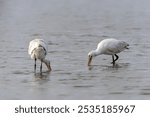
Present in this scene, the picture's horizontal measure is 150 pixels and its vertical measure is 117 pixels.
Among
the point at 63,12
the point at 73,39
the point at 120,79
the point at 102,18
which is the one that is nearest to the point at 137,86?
the point at 120,79

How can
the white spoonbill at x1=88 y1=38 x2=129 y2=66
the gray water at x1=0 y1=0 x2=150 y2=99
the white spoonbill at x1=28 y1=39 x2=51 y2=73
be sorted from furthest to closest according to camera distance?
the white spoonbill at x1=88 y1=38 x2=129 y2=66 → the white spoonbill at x1=28 y1=39 x2=51 y2=73 → the gray water at x1=0 y1=0 x2=150 y2=99

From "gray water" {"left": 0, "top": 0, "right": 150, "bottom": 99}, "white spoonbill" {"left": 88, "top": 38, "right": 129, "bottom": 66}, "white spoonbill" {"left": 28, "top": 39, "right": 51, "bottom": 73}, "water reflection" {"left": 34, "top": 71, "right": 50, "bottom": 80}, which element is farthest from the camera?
"white spoonbill" {"left": 88, "top": 38, "right": 129, "bottom": 66}

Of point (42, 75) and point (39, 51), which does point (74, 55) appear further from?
point (42, 75)

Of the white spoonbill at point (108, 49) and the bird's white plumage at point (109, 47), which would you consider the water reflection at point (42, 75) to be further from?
the bird's white plumage at point (109, 47)

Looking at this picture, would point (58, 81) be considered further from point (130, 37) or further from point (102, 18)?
point (102, 18)

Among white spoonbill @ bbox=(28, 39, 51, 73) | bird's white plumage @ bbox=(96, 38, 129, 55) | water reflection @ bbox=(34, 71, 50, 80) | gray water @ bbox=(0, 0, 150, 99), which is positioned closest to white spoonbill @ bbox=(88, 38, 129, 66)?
bird's white plumage @ bbox=(96, 38, 129, 55)

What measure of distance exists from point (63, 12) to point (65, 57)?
21.1m

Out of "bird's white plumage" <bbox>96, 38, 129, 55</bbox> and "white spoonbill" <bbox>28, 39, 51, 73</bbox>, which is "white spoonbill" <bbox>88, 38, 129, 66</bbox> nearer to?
"bird's white plumage" <bbox>96, 38, 129, 55</bbox>

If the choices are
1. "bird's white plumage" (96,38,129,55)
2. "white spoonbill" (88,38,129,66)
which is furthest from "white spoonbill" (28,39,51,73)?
"bird's white plumage" (96,38,129,55)

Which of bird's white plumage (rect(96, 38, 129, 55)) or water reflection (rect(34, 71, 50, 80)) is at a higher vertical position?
bird's white plumage (rect(96, 38, 129, 55))

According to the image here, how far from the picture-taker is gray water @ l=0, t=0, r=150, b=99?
1620 cm

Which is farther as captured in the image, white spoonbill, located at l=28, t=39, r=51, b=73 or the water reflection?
white spoonbill, located at l=28, t=39, r=51, b=73

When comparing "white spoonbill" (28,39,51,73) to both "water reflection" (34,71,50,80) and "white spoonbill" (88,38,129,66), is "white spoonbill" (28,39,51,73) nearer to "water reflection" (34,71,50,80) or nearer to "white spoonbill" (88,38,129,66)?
"water reflection" (34,71,50,80)

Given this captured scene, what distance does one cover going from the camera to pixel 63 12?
42531 mm
